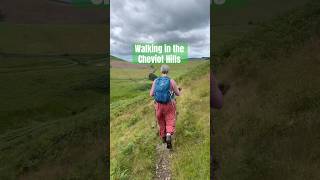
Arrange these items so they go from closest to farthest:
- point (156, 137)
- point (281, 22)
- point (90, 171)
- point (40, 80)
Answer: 1. point (156, 137)
2. point (90, 171)
3. point (281, 22)
4. point (40, 80)

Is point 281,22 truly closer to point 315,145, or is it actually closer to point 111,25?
point 315,145

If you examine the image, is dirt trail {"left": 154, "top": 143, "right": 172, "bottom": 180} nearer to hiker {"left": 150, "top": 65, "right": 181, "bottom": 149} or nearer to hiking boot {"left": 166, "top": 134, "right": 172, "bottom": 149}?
hiking boot {"left": 166, "top": 134, "right": 172, "bottom": 149}

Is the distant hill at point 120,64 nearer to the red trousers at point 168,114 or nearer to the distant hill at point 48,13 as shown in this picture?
the red trousers at point 168,114

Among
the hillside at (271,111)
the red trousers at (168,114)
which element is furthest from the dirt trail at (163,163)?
the hillside at (271,111)

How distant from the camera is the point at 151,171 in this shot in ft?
51.6

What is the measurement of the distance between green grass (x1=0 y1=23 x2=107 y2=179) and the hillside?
4.74 m

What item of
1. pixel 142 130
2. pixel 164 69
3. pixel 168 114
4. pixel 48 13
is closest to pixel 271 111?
pixel 142 130

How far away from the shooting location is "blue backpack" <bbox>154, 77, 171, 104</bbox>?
49.4 feet

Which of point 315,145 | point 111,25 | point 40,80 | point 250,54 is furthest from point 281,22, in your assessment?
point 40,80

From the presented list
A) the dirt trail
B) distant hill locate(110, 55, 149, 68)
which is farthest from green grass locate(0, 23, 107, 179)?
distant hill locate(110, 55, 149, 68)

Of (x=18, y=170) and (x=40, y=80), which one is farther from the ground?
(x=40, y=80)

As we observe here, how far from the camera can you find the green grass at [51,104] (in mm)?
21172

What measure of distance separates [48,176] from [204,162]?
760cm

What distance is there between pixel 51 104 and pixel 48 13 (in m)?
27.6
